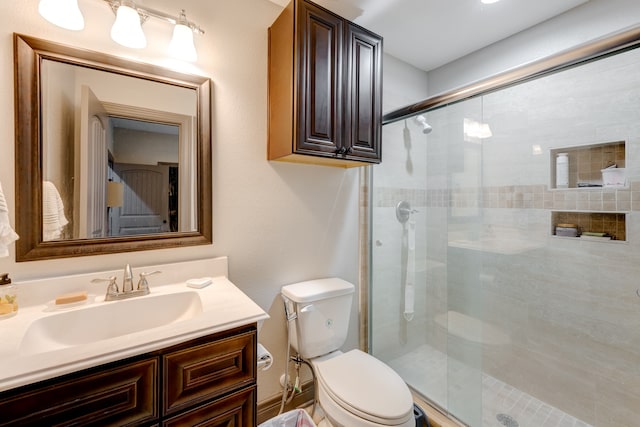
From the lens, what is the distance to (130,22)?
1.09 m

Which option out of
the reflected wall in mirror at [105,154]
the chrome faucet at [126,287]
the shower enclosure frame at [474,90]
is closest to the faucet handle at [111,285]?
the chrome faucet at [126,287]

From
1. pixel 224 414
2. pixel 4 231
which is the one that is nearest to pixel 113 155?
pixel 4 231

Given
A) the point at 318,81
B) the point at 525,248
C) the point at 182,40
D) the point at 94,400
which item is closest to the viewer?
the point at 94,400

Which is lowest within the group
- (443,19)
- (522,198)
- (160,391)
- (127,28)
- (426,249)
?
(160,391)

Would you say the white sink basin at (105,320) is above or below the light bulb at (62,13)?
below

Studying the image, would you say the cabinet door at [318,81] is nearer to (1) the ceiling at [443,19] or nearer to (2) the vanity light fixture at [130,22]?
(1) the ceiling at [443,19]

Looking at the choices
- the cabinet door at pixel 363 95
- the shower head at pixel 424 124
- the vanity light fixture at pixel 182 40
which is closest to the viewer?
the vanity light fixture at pixel 182 40

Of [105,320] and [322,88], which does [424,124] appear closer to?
[322,88]

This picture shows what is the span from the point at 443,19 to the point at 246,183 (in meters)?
1.59

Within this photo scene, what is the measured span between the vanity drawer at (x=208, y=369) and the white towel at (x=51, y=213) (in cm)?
71

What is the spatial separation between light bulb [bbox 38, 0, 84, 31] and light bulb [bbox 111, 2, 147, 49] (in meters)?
0.11

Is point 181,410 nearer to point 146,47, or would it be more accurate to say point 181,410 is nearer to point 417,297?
point 146,47

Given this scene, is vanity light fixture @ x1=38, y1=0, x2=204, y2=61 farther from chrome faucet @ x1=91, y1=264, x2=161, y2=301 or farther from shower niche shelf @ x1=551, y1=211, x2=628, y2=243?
shower niche shelf @ x1=551, y1=211, x2=628, y2=243

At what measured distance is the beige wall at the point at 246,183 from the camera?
1147 mm
